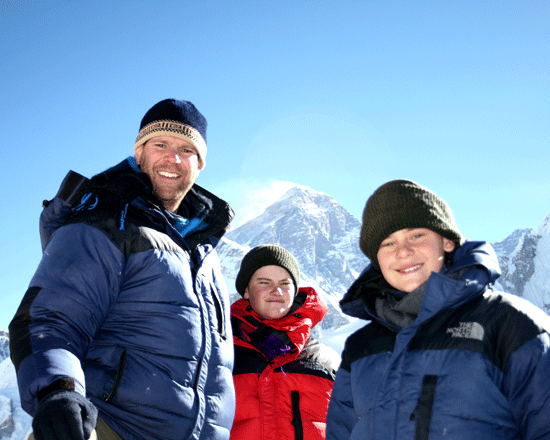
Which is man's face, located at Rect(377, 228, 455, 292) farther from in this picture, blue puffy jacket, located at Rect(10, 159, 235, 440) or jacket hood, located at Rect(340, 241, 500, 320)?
blue puffy jacket, located at Rect(10, 159, 235, 440)

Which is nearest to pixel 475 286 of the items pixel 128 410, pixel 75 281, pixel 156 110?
pixel 128 410

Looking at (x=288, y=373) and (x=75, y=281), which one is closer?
(x=75, y=281)

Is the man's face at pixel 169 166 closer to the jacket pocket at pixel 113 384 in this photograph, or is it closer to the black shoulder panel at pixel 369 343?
the jacket pocket at pixel 113 384

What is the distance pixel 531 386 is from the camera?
1956 mm

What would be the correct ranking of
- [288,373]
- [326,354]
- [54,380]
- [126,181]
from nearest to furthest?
1. [54,380]
2. [126,181]
3. [288,373]
4. [326,354]

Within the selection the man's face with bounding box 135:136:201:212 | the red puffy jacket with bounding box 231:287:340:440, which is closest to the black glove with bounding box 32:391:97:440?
the man's face with bounding box 135:136:201:212

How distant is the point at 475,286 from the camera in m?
2.25

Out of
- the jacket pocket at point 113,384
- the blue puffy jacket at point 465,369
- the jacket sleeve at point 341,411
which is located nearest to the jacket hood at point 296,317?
the jacket sleeve at point 341,411

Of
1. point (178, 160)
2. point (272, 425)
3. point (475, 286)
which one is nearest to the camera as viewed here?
point (475, 286)

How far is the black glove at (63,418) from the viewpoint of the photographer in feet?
5.72

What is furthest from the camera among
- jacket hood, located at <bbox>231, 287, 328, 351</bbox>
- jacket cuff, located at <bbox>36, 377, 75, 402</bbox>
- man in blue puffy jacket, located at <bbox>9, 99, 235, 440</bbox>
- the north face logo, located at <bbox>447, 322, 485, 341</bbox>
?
jacket hood, located at <bbox>231, 287, 328, 351</bbox>

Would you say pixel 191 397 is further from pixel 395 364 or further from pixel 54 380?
pixel 395 364

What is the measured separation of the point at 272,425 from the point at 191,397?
146 cm

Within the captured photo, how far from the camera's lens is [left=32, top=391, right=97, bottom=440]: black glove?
1.74 meters
